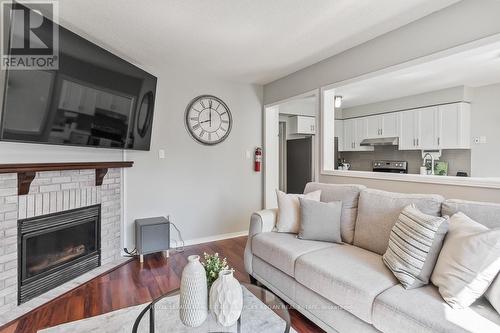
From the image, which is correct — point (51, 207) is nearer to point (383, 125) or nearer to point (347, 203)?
point (347, 203)

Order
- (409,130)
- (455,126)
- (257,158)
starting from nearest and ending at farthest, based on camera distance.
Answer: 1. (455,126)
2. (257,158)
3. (409,130)

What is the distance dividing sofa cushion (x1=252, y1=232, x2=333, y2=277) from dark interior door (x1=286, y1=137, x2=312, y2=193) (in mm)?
2262

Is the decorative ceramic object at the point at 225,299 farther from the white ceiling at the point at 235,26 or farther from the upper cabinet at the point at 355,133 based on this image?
the upper cabinet at the point at 355,133

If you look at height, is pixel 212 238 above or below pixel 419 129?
below

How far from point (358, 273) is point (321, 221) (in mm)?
658

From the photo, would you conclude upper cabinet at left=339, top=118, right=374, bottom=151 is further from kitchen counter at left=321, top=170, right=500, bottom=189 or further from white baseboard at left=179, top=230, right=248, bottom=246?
white baseboard at left=179, top=230, right=248, bottom=246

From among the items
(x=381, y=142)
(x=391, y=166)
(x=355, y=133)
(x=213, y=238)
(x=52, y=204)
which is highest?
(x=355, y=133)

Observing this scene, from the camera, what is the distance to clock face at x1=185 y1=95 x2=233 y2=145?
3760 mm

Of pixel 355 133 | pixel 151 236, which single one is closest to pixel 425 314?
pixel 151 236

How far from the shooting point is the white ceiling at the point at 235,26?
2.07 meters

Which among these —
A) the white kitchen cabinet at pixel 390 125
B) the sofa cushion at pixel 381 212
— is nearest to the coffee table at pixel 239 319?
the sofa cushion at pixel 381 212

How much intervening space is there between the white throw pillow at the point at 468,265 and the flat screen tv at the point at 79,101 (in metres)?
2.90

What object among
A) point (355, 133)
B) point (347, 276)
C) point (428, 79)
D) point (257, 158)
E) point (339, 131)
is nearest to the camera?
point (347, 276)

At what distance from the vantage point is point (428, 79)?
3809mm
